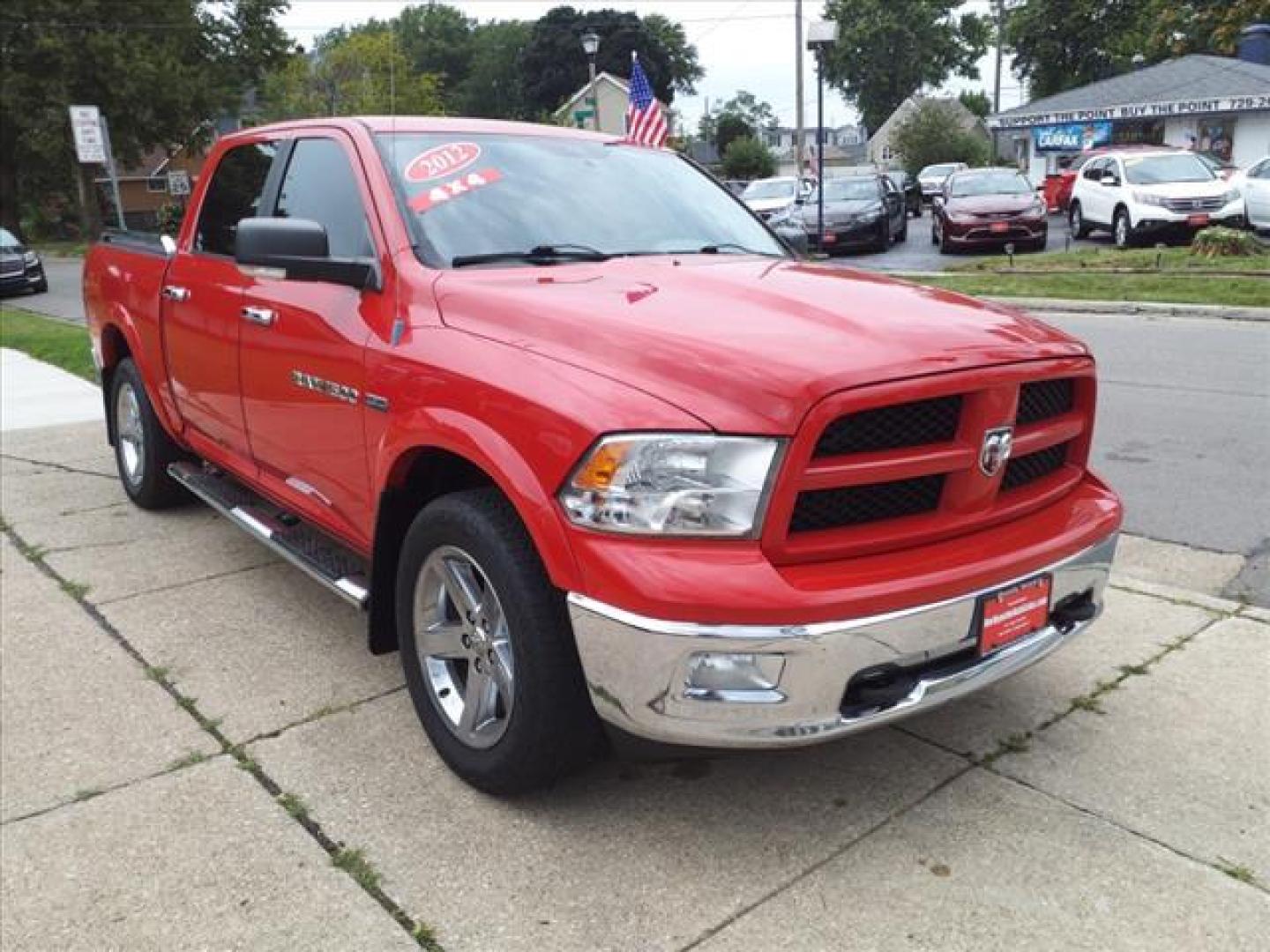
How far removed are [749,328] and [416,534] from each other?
108 cm

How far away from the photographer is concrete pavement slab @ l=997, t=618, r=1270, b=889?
2828 millimetres

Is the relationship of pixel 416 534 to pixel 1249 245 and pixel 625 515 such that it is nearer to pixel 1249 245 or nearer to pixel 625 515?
pixel 625 515

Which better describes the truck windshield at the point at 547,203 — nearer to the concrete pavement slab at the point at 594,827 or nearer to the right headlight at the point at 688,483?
the right headlight at the point at 688,483

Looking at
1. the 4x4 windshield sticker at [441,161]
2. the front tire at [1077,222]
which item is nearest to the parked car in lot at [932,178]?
the front tire at [1077,222]

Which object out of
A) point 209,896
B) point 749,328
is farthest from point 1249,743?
point 209,896

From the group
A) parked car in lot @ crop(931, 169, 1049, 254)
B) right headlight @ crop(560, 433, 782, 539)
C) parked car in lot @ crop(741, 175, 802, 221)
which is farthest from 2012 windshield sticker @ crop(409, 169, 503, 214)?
parked car in lot @ crop(741, 175, 802, 221)

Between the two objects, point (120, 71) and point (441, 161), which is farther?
point (120, 71)

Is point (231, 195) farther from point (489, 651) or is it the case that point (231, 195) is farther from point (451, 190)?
point (489, 651)

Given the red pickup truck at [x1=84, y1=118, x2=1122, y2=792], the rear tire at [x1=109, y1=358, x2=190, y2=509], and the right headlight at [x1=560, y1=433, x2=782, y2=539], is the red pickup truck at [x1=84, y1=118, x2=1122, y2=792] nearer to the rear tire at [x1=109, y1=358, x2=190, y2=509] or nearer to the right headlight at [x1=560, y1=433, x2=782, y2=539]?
the right headlight at [x1=560, y1=433, x2=782, y2=539]

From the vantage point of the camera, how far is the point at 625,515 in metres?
2.46

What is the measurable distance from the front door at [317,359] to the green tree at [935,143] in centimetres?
5670

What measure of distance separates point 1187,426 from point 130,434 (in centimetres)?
645

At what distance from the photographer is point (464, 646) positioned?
3023 millimetres

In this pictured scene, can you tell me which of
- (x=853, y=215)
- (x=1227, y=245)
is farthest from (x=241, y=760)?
(x=853, y=215)
